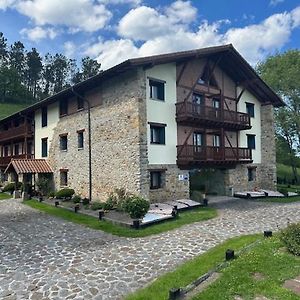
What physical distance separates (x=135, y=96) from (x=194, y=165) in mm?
6854

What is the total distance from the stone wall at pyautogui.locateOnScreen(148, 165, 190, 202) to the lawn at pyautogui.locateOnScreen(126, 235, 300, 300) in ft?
31.8

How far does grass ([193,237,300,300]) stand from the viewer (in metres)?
6.36

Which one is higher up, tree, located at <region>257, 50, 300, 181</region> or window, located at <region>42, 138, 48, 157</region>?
tree, located at <region>257, 50, 300, 181</region>

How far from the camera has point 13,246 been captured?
11.4m

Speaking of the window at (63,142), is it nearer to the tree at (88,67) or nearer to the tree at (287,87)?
the tree at (287,87)

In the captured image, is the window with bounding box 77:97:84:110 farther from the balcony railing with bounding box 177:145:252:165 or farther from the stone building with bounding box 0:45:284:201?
the balcony railing with bounding box 177:145:252:165

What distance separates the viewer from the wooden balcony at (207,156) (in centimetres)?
2050

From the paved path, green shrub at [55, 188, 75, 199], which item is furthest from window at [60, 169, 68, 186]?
the paved path

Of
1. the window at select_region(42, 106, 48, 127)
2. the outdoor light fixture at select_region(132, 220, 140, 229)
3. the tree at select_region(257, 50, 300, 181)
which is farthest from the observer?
the tree at select_region(257, 50, 300, 181)

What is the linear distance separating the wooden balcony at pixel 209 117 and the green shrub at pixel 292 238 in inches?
474

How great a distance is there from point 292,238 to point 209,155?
13137 mm

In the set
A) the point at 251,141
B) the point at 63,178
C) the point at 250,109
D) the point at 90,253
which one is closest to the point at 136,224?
the point at 90,253

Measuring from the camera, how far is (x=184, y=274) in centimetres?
802

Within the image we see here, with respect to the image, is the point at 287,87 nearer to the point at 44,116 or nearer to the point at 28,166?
the point at 44,116
